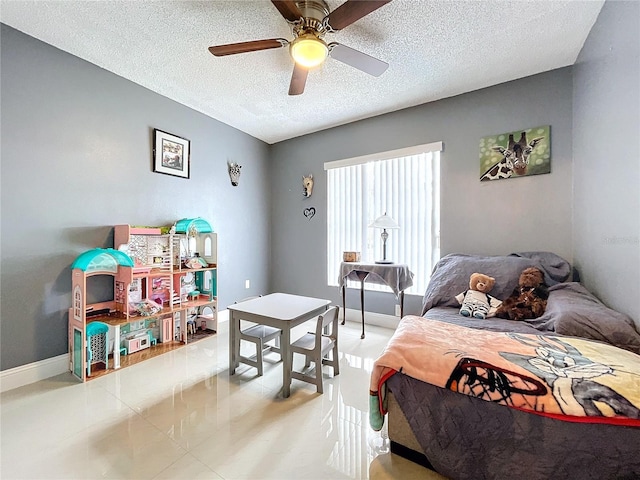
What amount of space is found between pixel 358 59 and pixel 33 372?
132 inches

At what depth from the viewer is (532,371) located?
41.3 inches

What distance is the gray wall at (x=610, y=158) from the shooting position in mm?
1403

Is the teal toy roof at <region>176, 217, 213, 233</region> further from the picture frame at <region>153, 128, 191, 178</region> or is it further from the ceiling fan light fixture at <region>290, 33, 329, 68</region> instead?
the ceiling fan light fixture at <region>290, 33, 329, 68</region>

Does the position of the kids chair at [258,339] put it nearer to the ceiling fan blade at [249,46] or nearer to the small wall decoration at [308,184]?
the ceiling fan blade at [249,46]

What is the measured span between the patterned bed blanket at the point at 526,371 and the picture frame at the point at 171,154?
9.47 feet

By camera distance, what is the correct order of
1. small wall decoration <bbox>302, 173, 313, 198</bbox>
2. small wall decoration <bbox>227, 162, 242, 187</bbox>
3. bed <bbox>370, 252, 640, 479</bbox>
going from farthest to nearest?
small wall decoration <bbox>302, 173, 313, 198</bbox>
small wall decoration <bbox>227, 162, 242, 187</bbox>
bed <bbox>370, 252, 640, 479</bbox>

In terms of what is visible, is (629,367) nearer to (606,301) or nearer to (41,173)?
(606,301)

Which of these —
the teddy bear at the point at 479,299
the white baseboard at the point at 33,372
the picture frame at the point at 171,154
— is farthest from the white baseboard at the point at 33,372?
the teddy bear at the point at 479,299

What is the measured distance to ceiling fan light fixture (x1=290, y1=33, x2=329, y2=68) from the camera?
5.34ft

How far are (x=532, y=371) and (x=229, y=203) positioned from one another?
3496mm

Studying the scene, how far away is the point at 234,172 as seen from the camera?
366cm

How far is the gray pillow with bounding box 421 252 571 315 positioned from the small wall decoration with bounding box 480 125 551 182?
2.66ft

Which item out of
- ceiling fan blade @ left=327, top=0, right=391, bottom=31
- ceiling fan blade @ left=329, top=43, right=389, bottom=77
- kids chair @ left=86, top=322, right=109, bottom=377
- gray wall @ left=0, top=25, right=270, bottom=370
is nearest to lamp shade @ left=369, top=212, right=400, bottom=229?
ceiling fan blade @ left=329, top=43, right=389, bottom=77

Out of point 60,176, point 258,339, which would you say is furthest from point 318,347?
point 60,176
